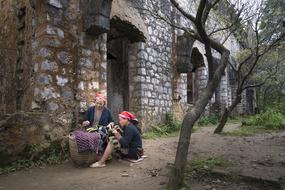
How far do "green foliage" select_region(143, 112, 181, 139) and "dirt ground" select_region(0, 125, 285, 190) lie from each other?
2207 mm

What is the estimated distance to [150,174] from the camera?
16.3ft

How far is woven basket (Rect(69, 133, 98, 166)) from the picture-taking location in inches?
212

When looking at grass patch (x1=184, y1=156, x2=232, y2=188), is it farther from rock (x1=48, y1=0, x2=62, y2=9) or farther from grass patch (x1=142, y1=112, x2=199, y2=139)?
rock (x1=48, y1=0, x2=62, y2=9)

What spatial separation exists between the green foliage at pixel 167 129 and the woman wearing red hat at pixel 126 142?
295 centimetres

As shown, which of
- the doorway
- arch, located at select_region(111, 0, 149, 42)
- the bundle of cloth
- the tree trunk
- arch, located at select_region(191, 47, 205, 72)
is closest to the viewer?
the tree trunk

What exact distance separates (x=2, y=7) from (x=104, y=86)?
297cm

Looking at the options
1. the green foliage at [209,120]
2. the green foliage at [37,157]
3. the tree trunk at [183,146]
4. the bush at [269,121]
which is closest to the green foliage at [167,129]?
the green foliage at [209,120]

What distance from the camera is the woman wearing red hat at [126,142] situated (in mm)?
5500

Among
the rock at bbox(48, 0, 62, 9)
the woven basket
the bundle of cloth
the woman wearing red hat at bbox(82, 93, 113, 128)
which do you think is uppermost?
the rock at bbox(48, 0, 62, 9)

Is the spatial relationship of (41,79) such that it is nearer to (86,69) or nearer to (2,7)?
(86,69)

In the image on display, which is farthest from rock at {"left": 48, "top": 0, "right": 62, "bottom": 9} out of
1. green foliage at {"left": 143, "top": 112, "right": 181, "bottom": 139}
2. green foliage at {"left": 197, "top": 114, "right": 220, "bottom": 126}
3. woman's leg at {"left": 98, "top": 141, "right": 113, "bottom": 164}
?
green foliage at {"left": 197, "top": 114, "right": 220, "bottom": 126}

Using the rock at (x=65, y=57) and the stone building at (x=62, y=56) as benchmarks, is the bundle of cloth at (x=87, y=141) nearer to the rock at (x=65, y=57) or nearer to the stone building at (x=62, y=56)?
the stone building at (x=62, y=56)

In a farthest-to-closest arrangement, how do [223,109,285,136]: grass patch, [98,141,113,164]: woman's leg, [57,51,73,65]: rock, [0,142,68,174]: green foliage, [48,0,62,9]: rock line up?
[223,109,285,136]: grass patch < [57,51,73,65]: rock < [48,0,62,9]: rock < [98,141,113,164]: woman's leg < [0,142,68,174]: green foliage

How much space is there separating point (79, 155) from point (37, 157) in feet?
2.36
